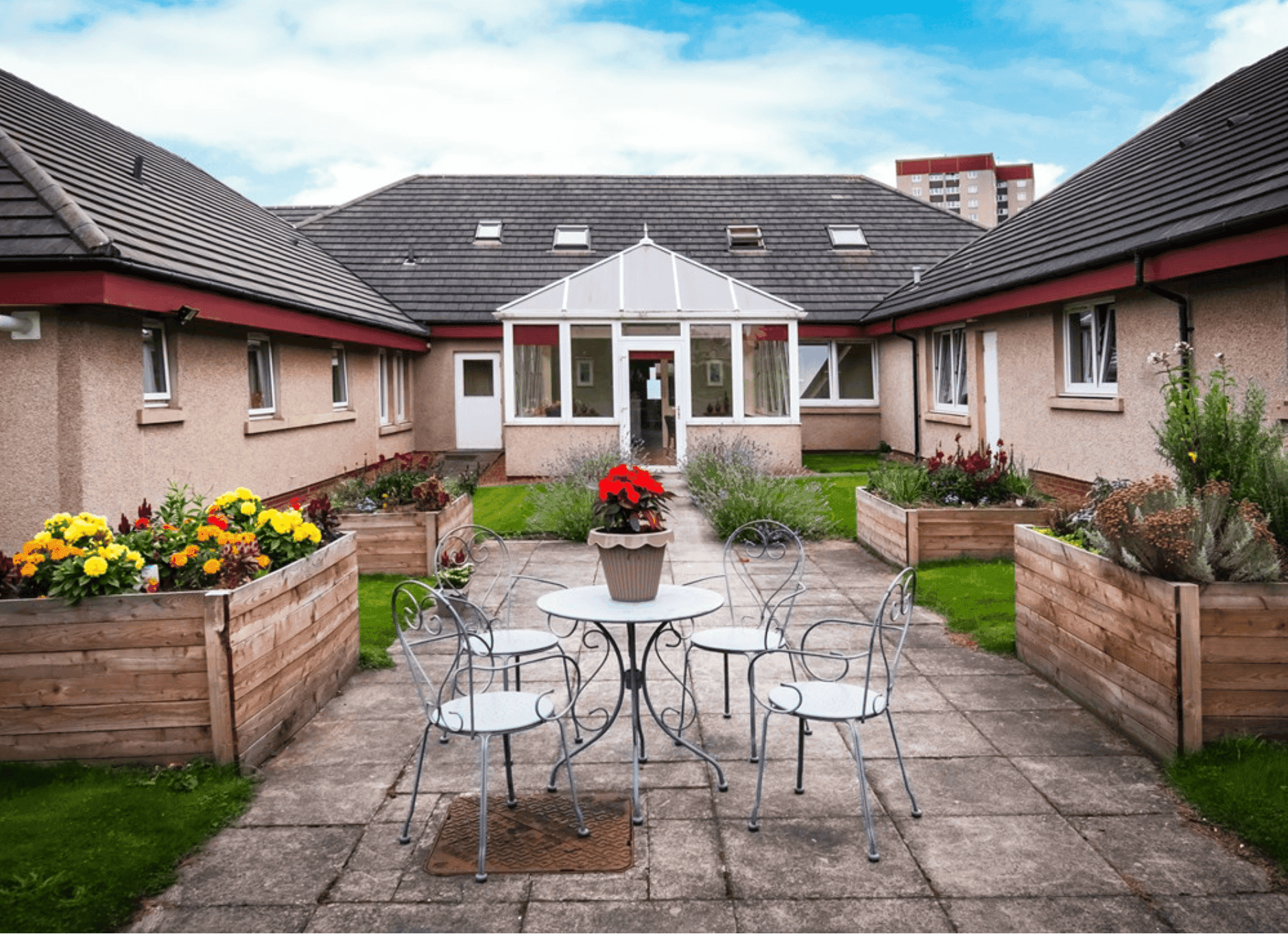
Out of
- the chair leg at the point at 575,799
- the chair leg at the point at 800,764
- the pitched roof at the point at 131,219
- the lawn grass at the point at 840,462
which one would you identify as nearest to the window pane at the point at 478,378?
the pitched roof at the point at 131,219

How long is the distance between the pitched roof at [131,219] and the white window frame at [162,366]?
2.31ft

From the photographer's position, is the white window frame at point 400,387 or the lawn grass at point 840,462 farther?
the white window frame at point 400,387

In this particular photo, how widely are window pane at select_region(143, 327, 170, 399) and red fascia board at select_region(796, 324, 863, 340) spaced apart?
13.3 m

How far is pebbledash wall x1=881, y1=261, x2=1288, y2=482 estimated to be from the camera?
26.5 ft

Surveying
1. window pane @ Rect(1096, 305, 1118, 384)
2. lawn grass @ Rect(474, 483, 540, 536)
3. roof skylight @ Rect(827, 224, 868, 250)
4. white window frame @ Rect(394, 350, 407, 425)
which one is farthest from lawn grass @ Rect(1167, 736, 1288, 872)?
roof skylight @ Rect(827, 224, 868, 250)

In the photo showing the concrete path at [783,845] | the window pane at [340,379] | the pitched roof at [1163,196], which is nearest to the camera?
the concrete path at [783,845]

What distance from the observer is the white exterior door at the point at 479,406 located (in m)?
20.8

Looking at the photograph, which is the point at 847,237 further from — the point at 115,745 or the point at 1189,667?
the point at 115,745

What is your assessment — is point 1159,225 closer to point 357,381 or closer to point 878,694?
point 878,694

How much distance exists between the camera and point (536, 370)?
16766 mm

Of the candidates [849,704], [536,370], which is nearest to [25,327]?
[849,704]

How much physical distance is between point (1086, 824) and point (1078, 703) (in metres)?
1.63

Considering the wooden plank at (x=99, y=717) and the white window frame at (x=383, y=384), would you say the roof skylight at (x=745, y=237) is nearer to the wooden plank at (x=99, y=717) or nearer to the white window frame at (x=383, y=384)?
the white window frame at (x=383, y=384)

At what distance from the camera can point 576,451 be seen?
50.9 ft
